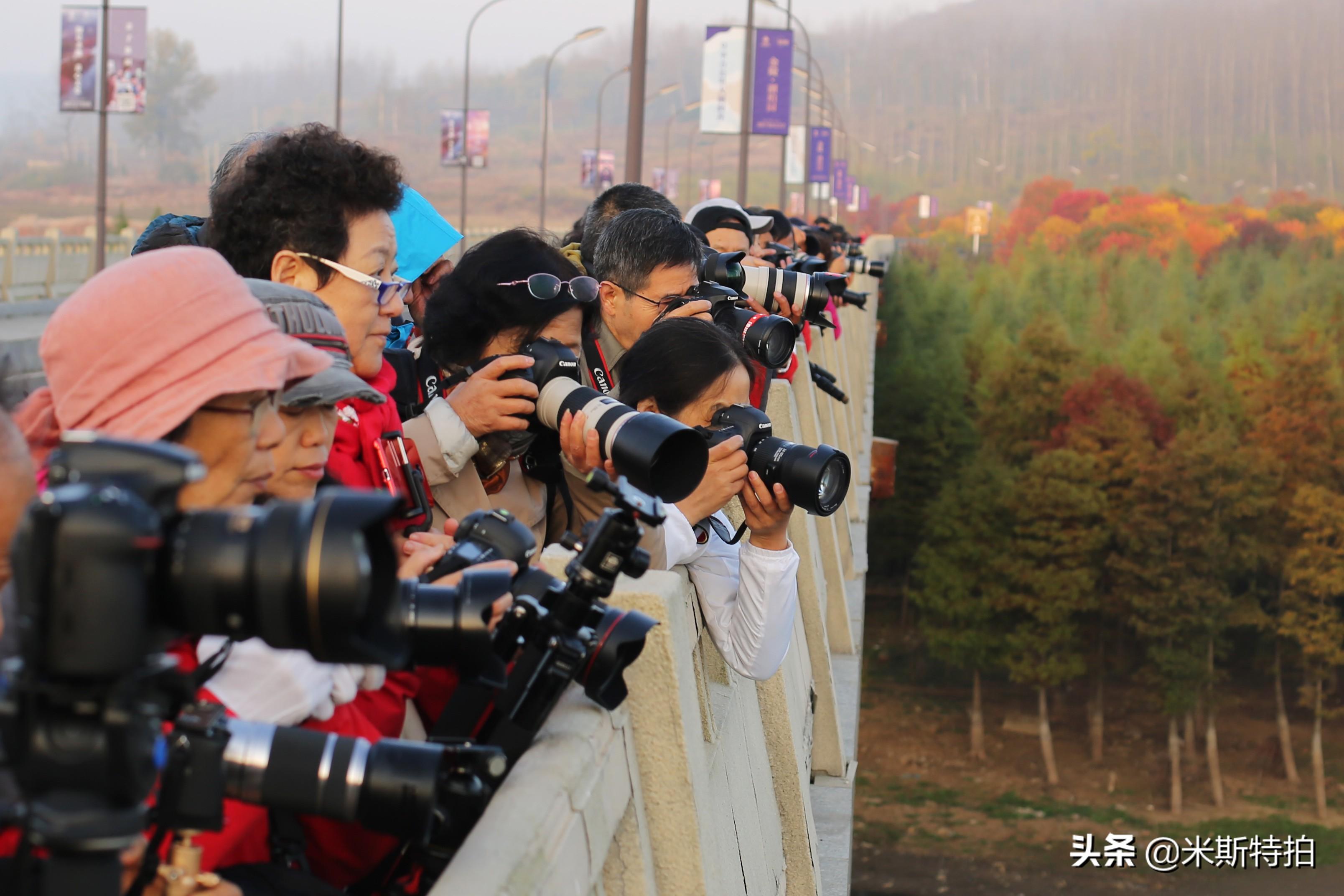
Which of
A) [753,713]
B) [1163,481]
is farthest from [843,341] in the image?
[1163,481]

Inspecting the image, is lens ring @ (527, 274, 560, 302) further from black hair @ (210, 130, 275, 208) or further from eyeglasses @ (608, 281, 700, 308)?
eyeglasses @ (608, 281, 700, 308)

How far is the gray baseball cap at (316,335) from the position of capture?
2.41 meters

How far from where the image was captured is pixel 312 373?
7.14 ft

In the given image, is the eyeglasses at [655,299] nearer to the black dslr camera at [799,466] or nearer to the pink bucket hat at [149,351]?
the black dslr camera at [799,466]

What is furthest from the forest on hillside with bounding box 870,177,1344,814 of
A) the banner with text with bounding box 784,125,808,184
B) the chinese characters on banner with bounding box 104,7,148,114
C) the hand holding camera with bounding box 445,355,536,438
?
the hand holding camera with bounding box 445,355,536,438

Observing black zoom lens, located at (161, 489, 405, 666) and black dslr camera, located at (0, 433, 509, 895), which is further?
black zoom lens, located at (161, 489, 405, 666)

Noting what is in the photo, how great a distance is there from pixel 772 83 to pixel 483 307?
2262 centimetres

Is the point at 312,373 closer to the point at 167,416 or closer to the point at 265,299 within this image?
the point at 167,416

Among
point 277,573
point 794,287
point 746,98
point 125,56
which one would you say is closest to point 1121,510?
point 746,98

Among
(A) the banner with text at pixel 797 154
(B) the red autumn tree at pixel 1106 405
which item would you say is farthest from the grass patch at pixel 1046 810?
(B) the red autumn tree at pixel 1106 405

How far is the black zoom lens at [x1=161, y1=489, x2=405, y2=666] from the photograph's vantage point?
52.4 inches

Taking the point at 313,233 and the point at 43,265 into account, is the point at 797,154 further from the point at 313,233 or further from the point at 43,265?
the point at 313,233

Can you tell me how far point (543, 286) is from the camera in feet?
11.7

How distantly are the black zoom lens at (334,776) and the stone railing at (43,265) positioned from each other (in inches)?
995
